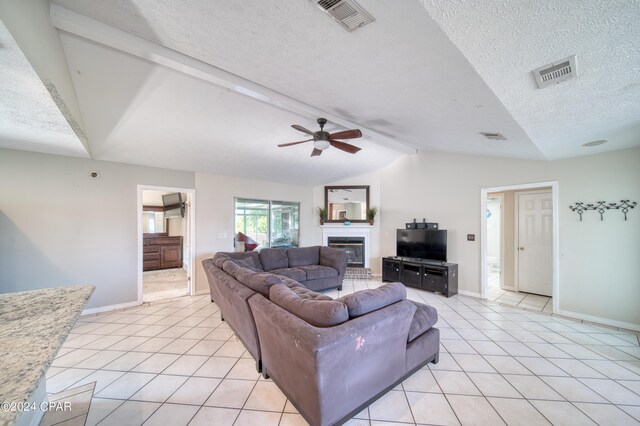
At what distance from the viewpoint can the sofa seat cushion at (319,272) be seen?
4.65 m

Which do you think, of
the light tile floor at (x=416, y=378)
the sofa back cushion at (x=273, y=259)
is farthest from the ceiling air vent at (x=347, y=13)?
the sofa back cushion at (x=273, y=259)

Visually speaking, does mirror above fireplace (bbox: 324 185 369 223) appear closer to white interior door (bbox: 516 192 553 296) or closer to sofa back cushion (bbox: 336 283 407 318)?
white interior door (bbox: 516 192 553 296)

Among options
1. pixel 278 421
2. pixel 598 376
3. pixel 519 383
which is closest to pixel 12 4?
pixel 278 421

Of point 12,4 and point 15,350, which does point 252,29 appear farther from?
point 15,350

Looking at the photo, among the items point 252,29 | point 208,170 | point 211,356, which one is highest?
point 252,29

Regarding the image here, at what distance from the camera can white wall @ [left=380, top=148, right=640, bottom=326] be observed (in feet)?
10.5

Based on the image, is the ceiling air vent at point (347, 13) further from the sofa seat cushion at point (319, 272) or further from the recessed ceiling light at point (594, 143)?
the sofa seat cushion at point (319, 272)

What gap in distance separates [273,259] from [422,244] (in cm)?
316

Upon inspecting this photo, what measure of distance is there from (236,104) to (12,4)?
5.83 feet

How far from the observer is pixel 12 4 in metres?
1.19

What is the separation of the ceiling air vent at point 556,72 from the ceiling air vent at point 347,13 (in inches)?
49.5

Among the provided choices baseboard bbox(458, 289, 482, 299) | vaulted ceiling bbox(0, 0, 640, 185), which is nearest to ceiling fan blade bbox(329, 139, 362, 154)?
vaulted ceiling bbox(0, 0, 640, 185)

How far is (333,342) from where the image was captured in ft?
4.86

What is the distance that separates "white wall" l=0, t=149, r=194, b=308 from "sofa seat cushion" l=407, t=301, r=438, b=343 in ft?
14.6
